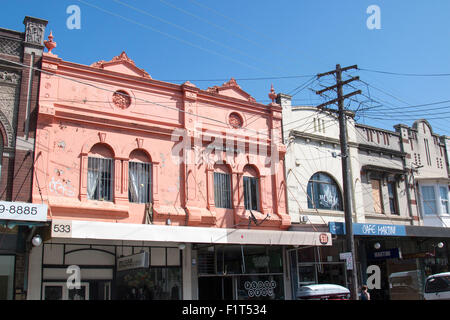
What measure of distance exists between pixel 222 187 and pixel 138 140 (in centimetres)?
417

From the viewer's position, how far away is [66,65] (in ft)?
59.2

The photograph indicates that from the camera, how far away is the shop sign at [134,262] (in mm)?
15328

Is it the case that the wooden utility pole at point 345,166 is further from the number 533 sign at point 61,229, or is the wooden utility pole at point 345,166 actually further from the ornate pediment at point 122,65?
the number 533 sign at point 61,229

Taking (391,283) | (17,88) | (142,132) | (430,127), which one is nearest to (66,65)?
(17,88)

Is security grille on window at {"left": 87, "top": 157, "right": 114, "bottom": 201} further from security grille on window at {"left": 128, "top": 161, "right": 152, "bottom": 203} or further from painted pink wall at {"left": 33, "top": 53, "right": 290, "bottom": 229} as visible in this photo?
security grille on window at {"left": 128, "top": 161, "right": 152, "bottom": 203}

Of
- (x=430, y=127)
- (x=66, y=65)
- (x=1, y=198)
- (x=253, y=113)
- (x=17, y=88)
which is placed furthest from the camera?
(x=430, y=127)

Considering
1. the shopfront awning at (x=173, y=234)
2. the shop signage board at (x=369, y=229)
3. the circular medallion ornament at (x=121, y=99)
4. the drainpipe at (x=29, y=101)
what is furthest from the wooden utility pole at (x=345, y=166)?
the drainpipe at (x=29, y=101)

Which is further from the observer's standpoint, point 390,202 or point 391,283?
point 390,202

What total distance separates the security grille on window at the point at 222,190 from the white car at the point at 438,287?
819cm

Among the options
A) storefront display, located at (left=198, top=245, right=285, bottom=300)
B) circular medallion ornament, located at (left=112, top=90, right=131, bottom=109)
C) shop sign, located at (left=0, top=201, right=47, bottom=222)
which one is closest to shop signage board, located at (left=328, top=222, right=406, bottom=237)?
storefront display, located at (left=198, top=245, right=285, bottom=300)

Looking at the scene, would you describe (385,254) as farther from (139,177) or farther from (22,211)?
(22,211)

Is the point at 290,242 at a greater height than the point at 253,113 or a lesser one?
lesser

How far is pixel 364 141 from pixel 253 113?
7254 millimetres
